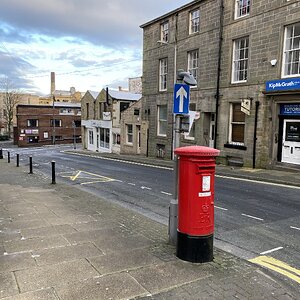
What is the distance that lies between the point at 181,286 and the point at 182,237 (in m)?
0.88

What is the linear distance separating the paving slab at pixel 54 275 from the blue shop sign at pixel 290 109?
1346cm

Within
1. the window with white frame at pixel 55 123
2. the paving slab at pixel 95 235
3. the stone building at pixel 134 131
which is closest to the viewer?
the paving slab at pixel 95 235

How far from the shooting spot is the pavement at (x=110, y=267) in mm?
3648

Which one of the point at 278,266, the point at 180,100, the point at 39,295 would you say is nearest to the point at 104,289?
the point at 39,295

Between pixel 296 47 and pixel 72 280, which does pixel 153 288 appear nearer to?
pixel 72 280

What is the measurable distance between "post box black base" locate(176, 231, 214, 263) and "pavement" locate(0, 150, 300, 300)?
0.09m

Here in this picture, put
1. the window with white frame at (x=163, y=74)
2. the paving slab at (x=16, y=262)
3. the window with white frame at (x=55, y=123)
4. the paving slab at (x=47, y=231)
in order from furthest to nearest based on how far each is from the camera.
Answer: the window with white frame at (x=55, y=123)
the window with white frame at (x=163, y=74)
the paving slab at (x=47, y=231)
the paving slab at (x=16, y=262)

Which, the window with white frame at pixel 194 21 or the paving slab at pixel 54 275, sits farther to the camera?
the window with white frame at pixel 194 21

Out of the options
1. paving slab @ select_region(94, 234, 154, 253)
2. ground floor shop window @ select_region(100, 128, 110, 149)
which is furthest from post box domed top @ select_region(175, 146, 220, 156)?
ground floor shop window @ select_region(100, 128, 110, 149)

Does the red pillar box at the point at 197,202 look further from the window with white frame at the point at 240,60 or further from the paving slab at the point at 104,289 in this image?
the window with white frame at the point at 240,60

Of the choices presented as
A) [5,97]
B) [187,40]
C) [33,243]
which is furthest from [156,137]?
[5,97]

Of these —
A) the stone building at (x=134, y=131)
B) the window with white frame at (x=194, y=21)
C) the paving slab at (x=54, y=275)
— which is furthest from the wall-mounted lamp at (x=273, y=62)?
the paving slab at (x=54, y=275)

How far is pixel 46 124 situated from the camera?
65.8 m

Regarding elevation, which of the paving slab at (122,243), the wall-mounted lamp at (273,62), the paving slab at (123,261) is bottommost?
the paving slab at (122,243)
